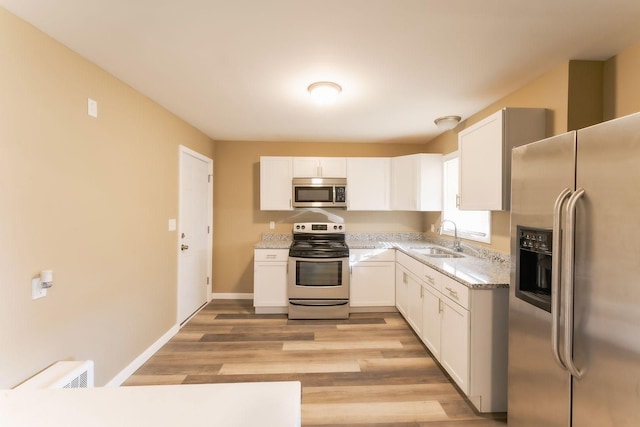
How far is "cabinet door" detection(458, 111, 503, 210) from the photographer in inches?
78.5

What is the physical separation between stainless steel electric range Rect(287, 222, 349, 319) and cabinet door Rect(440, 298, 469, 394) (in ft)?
4.47

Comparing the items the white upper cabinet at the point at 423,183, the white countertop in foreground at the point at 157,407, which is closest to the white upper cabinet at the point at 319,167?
the white upper cabinet at the point at 423,183

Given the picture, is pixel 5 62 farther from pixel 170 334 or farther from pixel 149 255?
pixel 170 334

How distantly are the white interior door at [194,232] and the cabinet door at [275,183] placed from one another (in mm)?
773

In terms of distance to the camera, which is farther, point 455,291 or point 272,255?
point 272,255

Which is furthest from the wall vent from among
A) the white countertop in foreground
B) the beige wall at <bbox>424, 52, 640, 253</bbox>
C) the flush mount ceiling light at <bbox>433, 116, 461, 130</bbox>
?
the flush mount ceiling light at <bbox>433, 116, 461, 130</bbox>

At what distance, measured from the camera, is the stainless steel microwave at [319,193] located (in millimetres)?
3676

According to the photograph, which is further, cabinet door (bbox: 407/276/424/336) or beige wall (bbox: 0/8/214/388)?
cabinet door (bbox: 407/276/424/336)

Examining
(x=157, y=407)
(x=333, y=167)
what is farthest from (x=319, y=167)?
(x=157, y=407)

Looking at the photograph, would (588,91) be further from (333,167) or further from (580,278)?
(333,167)

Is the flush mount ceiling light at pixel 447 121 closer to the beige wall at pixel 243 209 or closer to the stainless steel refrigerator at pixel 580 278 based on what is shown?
the beige wall at pixel 243 209

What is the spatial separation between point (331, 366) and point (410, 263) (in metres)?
1.33

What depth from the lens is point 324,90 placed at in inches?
85.0

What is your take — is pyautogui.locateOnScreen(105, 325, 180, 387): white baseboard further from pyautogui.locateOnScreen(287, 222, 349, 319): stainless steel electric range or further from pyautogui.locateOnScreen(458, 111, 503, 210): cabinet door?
pyautogui.locateOnScreen(458, 111, 503, 210): cabinet door
